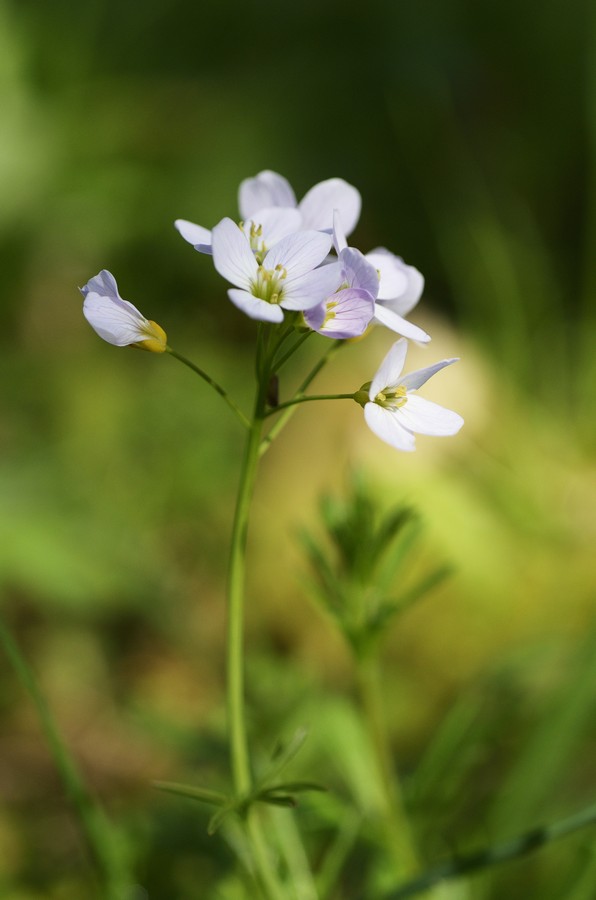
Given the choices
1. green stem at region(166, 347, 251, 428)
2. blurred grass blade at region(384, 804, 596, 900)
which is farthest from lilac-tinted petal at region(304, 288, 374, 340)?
blurred grass blade at region(384, 804, 596, 900)

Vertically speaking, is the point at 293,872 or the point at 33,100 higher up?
the point at 33,100

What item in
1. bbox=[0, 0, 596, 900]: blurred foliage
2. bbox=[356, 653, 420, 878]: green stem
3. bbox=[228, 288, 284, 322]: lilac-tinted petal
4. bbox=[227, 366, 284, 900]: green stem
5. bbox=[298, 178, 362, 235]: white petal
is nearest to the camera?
bbox=[228, 288, 284, 322]: lilac-tinted petal

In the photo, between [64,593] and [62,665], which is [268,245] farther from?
[62,665]

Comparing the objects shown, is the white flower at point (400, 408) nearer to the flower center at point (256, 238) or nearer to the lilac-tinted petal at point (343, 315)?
the lilac-tinted petal at point (343, 315)

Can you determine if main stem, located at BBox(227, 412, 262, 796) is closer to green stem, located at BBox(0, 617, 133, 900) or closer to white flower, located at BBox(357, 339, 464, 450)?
white flower, located at BBox(357, 339, 464, 450)

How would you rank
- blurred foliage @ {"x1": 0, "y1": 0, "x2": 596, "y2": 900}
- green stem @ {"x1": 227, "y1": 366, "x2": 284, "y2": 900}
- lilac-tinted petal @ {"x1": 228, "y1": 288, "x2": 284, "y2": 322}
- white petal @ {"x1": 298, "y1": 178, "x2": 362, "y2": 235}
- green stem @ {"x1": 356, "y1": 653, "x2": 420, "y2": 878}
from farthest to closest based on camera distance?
blurred foliage @ {"x1": 0, "y1": 0, "x2": 596, "y2": 900}
green stem @ {"x1": 356, "y1": 653, "x2": 420, "y2": 878}
white petal @ {"x1": 298, "y1": 178, "x2": 362, "y2": 235}
green stem @ {"x1": 227, "y1": 366, "x2": 284, "y2": 900}
lilac-tinted petal @ {"x1": 228, "y1": 288, "x2": 284, "y2": 322}

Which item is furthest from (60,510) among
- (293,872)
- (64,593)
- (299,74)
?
(299,74)
